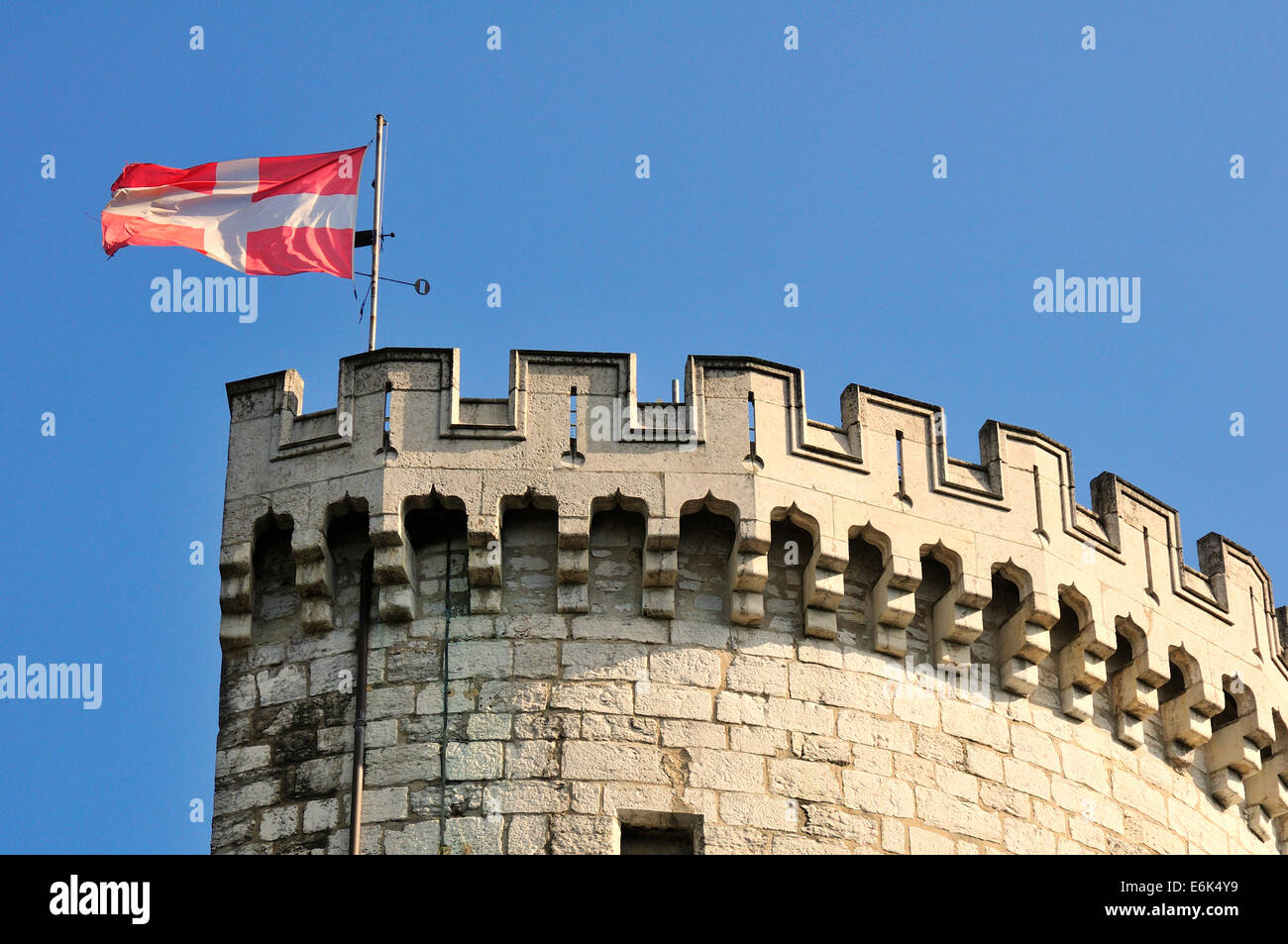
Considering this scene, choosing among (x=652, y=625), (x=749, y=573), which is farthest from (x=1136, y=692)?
(x=652, y=625)

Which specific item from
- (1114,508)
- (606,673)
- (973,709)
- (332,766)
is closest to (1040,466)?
(1114,508)

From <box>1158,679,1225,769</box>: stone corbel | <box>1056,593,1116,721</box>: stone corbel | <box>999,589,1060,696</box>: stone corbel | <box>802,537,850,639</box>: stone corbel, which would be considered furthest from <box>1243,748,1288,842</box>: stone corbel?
<box>802,537,850,639</box>: stone corbel

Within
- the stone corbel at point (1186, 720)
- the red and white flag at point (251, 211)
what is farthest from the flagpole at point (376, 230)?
the stone corbel at point (1186, 720)

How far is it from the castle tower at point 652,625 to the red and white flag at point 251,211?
222 centimetres

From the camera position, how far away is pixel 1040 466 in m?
18.8

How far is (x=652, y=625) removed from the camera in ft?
56.6

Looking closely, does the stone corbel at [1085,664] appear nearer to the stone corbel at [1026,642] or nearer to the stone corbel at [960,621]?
the stone corbel at [1026,642]

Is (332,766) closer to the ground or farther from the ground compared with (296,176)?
closer to the ground

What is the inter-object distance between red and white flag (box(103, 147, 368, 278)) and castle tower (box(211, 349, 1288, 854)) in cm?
222

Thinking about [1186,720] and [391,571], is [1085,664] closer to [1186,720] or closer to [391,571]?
[1186,720]
